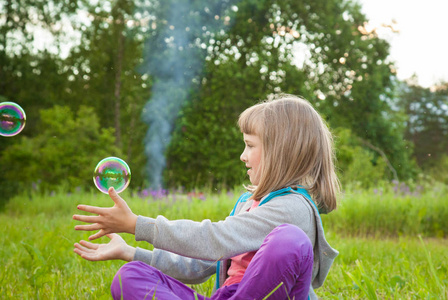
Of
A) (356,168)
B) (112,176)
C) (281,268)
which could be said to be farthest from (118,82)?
(281,268)

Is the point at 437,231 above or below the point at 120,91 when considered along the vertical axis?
below

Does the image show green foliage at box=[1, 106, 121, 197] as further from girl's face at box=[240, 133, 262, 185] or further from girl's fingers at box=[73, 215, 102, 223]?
girl's fingers at box=[73, 215, 102, 223]

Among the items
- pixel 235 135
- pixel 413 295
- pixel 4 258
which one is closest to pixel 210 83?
pixel 235 135

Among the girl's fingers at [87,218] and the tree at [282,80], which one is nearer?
the girl's fingers at [87,218]

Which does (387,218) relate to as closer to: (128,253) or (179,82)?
(128,253)

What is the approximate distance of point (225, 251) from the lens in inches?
66.2

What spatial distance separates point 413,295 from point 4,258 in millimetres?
2990

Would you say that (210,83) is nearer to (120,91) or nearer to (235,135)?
(235,135)

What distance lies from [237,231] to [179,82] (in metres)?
12.0

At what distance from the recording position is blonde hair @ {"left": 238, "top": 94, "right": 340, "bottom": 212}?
6.25 feet

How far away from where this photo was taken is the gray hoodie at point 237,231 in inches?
65.7

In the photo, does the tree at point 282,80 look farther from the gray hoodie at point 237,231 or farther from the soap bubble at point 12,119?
the gray hoodie at point 237,231

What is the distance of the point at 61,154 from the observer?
10.8 metres

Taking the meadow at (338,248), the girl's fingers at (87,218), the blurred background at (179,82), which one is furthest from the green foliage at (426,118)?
the girl's fingers at (87,218)
